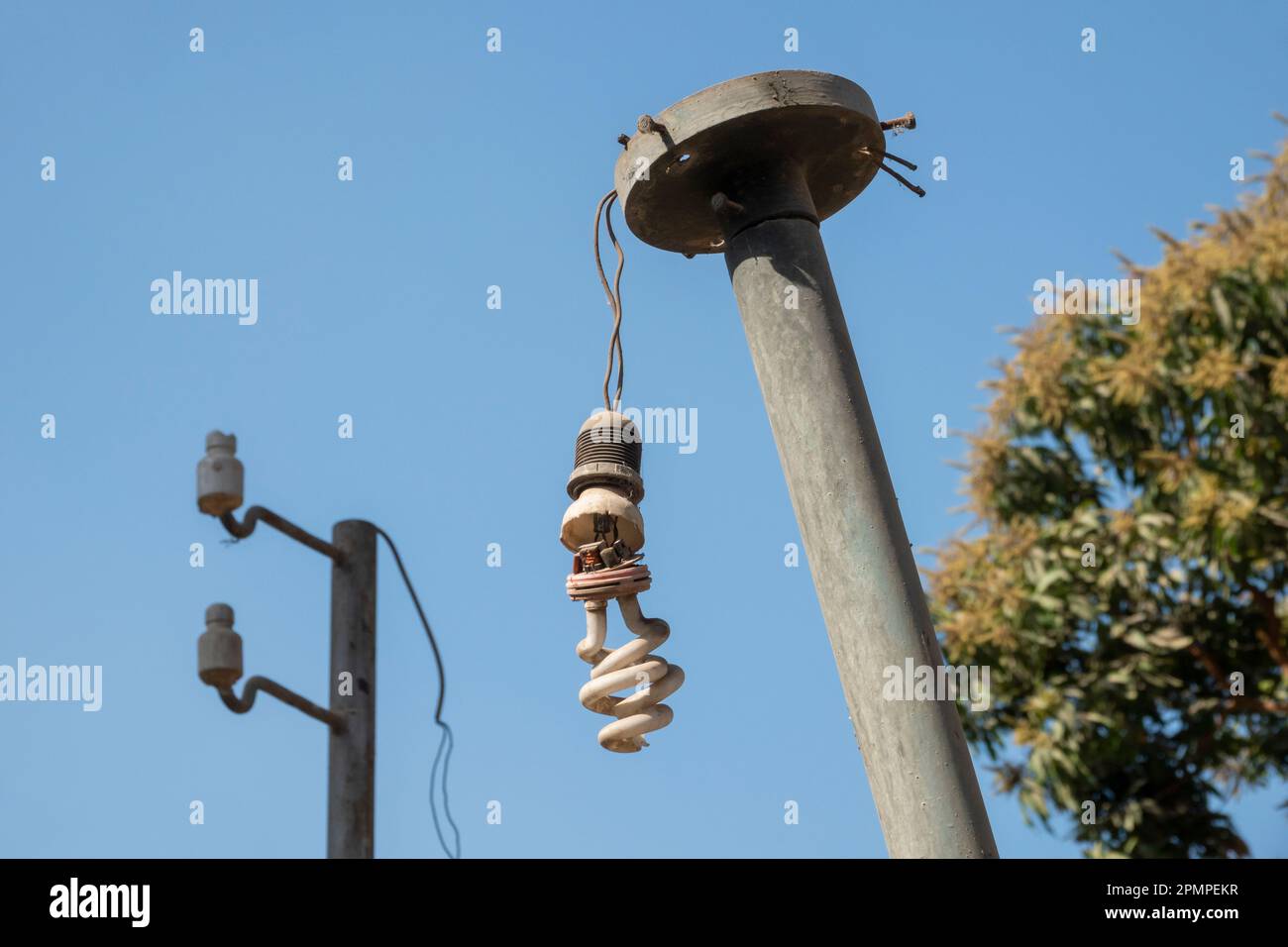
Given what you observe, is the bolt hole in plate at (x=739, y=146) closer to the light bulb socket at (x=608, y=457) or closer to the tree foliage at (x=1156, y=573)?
the light bulb socket at (x=608, y=457)

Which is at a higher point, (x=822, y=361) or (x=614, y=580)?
(x=822, y=361)

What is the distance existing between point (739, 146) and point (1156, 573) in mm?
9548

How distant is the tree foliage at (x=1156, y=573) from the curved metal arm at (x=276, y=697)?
6488mm

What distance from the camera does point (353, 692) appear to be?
259 inches

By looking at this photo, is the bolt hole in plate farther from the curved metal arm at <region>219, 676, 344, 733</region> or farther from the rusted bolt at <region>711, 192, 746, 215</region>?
the curved metal arm at <region>219, 676, 344, 733</region>

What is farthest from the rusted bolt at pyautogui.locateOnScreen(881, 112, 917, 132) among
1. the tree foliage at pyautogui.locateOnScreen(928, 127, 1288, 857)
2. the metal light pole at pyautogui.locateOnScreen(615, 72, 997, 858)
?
the tree foliage at pyautogui.locateOnScreen(928, 127, 1288, 857)

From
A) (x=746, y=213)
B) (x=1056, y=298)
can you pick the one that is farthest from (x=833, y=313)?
(x=1056, y=298)

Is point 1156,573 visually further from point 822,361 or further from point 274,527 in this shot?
point 822,361

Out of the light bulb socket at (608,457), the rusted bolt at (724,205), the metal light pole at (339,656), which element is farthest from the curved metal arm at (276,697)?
the rusted bolt at (724,205)

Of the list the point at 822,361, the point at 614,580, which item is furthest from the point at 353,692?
the point at 822,361

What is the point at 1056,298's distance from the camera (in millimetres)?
12484

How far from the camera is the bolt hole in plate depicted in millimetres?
2906
